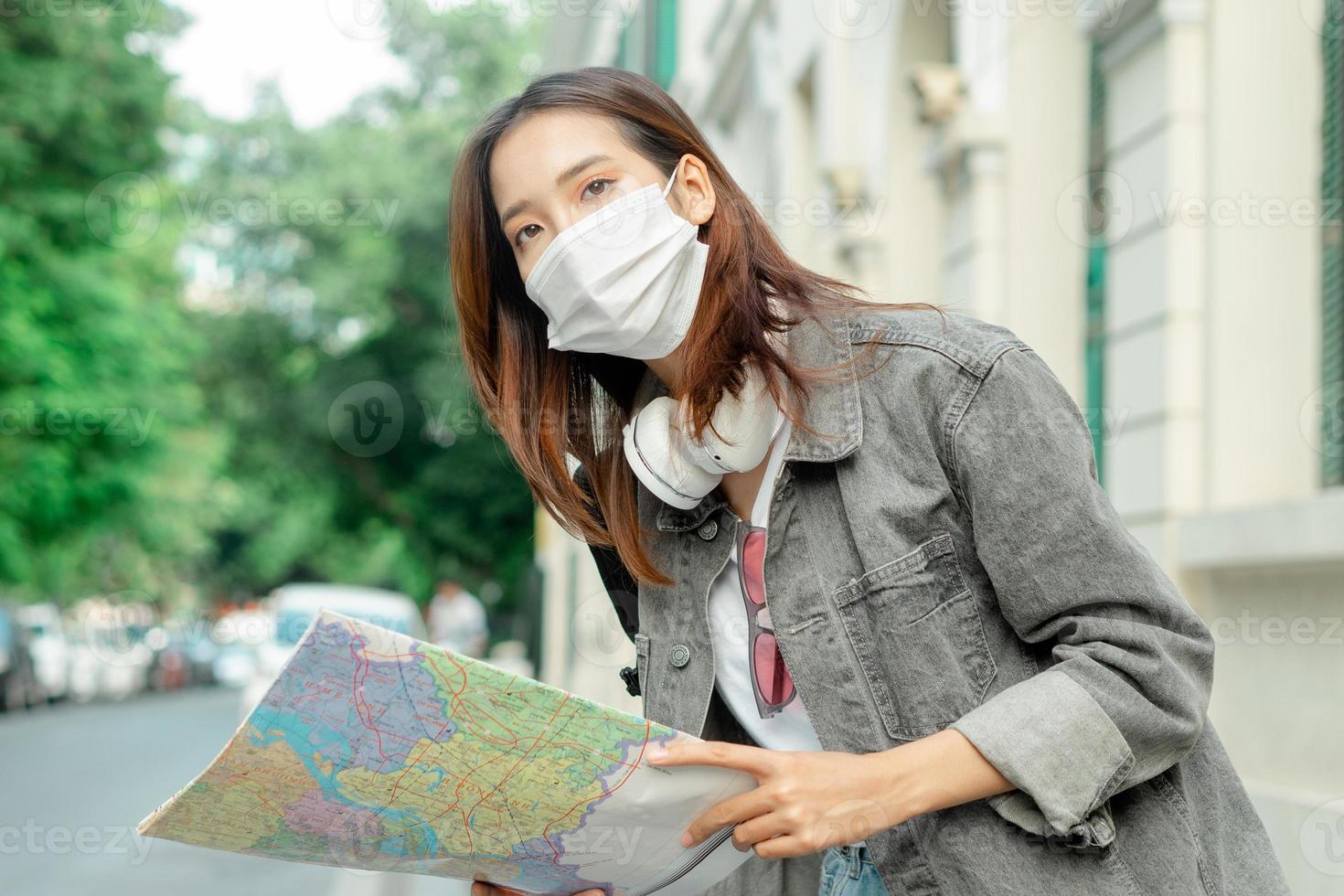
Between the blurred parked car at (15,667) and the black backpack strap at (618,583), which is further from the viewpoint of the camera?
the blurred parked car at (15,667)

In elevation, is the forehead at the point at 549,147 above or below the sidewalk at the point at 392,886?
above

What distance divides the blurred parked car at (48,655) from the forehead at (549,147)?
84.5 ft

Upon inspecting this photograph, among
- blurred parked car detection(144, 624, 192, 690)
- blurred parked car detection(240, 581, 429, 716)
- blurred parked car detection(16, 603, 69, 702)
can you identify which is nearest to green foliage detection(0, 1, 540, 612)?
blurred parked car detection(16, 603, 69, 702)

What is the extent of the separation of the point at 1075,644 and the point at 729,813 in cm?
39

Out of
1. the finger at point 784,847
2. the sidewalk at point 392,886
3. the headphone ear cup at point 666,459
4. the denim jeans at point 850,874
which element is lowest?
the sidewalk at point 392,886

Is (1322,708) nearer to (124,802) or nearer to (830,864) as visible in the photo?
(830,864)

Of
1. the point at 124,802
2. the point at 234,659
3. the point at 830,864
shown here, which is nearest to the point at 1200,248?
the point at 830,864

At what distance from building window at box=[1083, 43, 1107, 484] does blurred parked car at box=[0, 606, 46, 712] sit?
20868 mm

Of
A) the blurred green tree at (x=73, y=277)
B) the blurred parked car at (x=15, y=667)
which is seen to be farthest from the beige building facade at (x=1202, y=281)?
the blurred parked car at (x=15, y=667)

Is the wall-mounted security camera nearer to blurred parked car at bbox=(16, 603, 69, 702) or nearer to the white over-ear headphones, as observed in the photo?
the white over-ear headphones

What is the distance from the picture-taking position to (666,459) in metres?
1.85

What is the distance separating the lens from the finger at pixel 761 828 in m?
1.47

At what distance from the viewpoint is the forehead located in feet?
6.20

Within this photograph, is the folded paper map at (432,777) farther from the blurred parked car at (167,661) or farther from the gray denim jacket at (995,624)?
the blurred parked car at (167,661)
